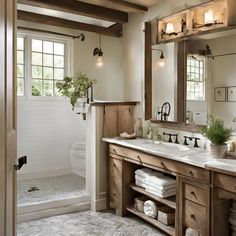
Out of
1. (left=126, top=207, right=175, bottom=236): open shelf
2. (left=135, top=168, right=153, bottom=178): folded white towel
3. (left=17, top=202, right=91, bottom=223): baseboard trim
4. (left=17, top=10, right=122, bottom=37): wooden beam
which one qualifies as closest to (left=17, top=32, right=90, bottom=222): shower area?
(left=17, top=202, right=91, bottom=223): baseboard trim

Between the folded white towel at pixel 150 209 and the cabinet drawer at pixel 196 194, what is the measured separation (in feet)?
1.93

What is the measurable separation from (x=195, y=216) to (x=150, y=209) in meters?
0.70

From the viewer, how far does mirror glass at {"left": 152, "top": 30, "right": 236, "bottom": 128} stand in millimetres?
2600

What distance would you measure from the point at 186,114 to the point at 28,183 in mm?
2718

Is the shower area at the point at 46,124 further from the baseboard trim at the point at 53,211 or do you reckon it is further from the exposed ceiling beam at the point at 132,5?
the exposed ceiling beam at the point at 132,5

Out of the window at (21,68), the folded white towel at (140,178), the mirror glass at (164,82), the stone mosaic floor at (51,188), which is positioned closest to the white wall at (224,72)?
the mirror glass at (164,82)

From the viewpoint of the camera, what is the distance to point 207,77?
2.81 meters

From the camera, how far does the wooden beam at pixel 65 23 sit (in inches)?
149

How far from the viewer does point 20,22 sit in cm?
421

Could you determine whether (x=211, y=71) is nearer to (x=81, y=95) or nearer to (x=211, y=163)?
(x=211, y=163)

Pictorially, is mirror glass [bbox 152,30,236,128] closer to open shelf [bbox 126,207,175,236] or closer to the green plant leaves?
the green plant leaves

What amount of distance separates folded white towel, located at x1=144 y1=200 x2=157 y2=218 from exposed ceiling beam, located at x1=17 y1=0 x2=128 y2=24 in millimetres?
2391

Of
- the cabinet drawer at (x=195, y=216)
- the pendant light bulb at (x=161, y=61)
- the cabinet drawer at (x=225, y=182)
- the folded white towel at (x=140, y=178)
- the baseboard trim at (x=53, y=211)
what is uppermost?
the pendant light bulb at (x=161, y=61)

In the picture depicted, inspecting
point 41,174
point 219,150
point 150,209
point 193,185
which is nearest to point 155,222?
point 150,209
